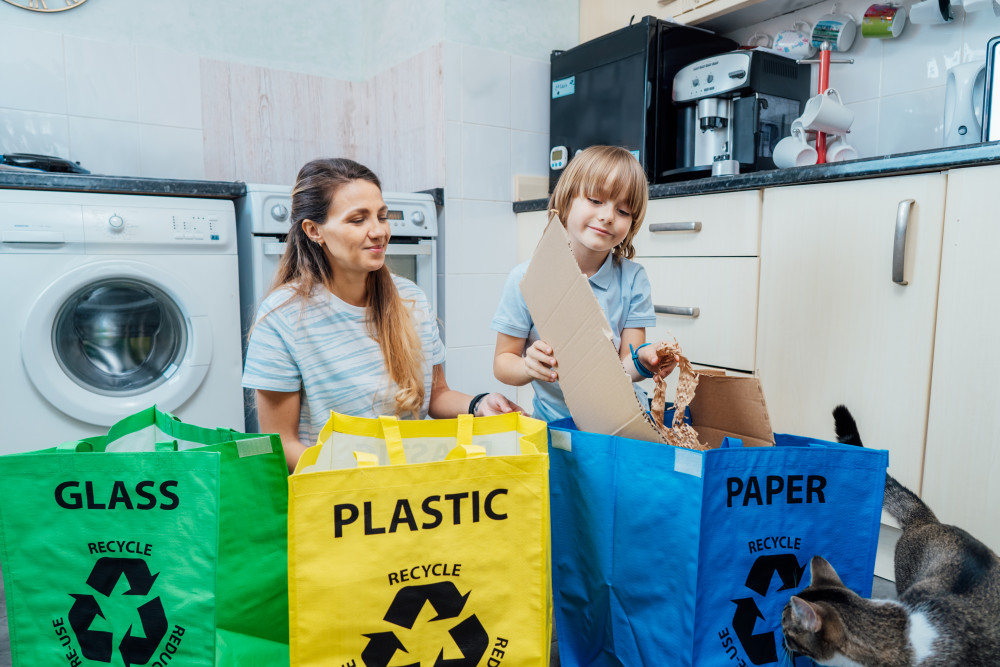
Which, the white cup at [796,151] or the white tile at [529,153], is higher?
the white tile at [529,153]

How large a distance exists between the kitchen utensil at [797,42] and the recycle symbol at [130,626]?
2.27 m

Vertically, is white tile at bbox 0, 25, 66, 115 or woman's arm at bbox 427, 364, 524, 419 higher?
white tile at bbox 0, 25, 66, 115

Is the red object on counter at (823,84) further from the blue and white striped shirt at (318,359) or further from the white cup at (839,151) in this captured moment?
the blue and white striped shirt at (318,359)

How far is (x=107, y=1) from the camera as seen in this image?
2332 millimetres

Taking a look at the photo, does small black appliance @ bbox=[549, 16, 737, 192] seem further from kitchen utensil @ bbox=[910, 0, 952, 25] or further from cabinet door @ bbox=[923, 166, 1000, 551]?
cabinet door @ bbox=[923, 166, 1000, 551]

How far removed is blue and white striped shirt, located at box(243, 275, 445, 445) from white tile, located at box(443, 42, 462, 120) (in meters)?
1.42

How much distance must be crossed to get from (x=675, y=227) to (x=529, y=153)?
3.13 ft

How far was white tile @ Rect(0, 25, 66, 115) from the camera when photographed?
219cm

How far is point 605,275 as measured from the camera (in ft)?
4.28

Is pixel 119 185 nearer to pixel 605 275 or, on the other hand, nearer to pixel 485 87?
pixel 485 87

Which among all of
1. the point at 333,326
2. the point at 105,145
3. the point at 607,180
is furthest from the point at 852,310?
the point at 105,145

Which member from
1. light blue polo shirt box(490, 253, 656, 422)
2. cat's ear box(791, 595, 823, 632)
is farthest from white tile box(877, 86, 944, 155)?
cat's ear box(791, 595, 823, 632)

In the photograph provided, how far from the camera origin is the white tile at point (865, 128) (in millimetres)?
2057

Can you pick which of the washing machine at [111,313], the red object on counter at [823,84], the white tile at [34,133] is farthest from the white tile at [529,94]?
the white tile at [34,133]
